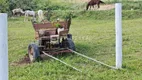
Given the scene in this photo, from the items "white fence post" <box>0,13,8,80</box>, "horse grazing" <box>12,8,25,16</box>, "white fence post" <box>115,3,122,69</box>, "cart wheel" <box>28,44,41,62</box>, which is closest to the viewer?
"white fence post" <box>0,13,8,80</box>

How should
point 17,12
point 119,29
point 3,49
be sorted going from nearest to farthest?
point 3,49, point 119,29, point 17,12

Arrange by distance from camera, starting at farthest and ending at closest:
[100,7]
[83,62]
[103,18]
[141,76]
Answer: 1. [100,7]
2. [103,18]
3. [83,62]
4. [141,76]

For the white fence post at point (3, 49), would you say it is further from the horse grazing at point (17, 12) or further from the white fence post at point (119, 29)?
the horse grazing at point (17, 12)

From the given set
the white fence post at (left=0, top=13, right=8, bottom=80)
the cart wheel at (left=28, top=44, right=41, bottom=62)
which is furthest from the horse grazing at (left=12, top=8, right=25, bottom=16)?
the white fence post at (left=0, top=13, right=8, bottom=80)

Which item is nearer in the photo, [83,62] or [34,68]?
[34,68]

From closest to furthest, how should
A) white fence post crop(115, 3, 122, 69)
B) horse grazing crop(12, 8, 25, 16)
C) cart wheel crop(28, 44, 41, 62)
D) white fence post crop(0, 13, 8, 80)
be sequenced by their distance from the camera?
white fence post crop(0, 13, 8, 80), white fence post crop(115, 3, 122, 69), cart wheel crop(28, 44, 41, 62), horse grazing crop(12, 8, 25, 16)

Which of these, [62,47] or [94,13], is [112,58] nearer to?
[62,47]

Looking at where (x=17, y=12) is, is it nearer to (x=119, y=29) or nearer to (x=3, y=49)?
(x=119, y=29)

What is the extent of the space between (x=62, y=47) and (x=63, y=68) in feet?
4.77

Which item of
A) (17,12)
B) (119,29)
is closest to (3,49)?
(119,29)

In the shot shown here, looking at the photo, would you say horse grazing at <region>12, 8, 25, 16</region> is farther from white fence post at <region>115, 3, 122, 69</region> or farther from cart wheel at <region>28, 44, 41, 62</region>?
white fence post at <region>115, 3, 122, 69</region>

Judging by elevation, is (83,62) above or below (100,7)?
below

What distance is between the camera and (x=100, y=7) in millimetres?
A: 21297

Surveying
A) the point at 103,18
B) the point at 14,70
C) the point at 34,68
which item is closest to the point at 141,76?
the point at 34,68
